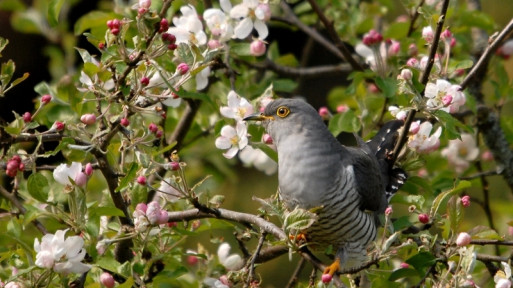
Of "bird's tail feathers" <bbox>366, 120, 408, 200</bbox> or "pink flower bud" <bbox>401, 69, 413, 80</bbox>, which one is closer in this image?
"pink flower bud" <bbox>401, 69, 413, 80</bbox>

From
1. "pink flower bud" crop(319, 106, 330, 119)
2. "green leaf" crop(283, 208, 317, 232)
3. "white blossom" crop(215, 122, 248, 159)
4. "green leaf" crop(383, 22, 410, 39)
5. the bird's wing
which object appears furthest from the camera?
"green leaf" crop(383, 22, 410, 39)

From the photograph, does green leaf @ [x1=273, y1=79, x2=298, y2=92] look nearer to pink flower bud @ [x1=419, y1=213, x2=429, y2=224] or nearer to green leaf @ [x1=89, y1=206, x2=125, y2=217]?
pink flower bud @ [x1=419, y1=213, x2=429, y2=224]

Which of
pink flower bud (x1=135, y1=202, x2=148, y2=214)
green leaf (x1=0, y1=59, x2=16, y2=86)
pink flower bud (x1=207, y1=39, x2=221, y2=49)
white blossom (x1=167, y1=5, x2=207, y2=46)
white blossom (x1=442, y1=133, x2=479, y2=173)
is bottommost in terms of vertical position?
white blossom (x1=442, y1=133, x2=479, y2=173)

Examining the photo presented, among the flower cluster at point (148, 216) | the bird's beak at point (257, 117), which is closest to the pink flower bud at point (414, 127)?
the bird's beak at point (257, 117)

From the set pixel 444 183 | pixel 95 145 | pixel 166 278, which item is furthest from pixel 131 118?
pixel 444 183

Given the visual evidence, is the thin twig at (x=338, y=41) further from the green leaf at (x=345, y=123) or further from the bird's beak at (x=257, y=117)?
the bird's beak at (x=257, y=117)

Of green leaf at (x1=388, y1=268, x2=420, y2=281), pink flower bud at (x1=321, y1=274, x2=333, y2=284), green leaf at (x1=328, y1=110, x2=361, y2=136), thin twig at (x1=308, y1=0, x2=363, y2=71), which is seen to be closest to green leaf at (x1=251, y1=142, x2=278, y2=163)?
green leaf at (x1=328, y1=110, x2=361, y2=136)

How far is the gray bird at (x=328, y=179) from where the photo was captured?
319 centimetres

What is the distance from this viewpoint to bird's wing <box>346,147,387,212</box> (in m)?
3.36

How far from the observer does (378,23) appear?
15.8ft

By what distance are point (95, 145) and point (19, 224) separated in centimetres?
41

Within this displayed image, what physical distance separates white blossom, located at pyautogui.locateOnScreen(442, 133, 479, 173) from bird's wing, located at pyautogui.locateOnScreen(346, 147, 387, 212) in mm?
717

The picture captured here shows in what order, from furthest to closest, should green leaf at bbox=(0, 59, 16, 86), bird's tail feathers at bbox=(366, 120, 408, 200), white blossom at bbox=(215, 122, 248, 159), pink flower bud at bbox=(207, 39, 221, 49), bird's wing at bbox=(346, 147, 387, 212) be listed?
1. bird's tail feathers at bbox=(366, 120, 408, 200)
2. bird's wing at bbox=(346, 147, 387, 212)
3. pink flower bud at bbox=(207, 39, 221, 49)
4. white blossom at bbox=(215, 122, 248, 159)
5. green leaf at bbox=(0, 59, 16, 86)

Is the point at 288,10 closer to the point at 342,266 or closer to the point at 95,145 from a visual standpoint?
the point at 342,266
